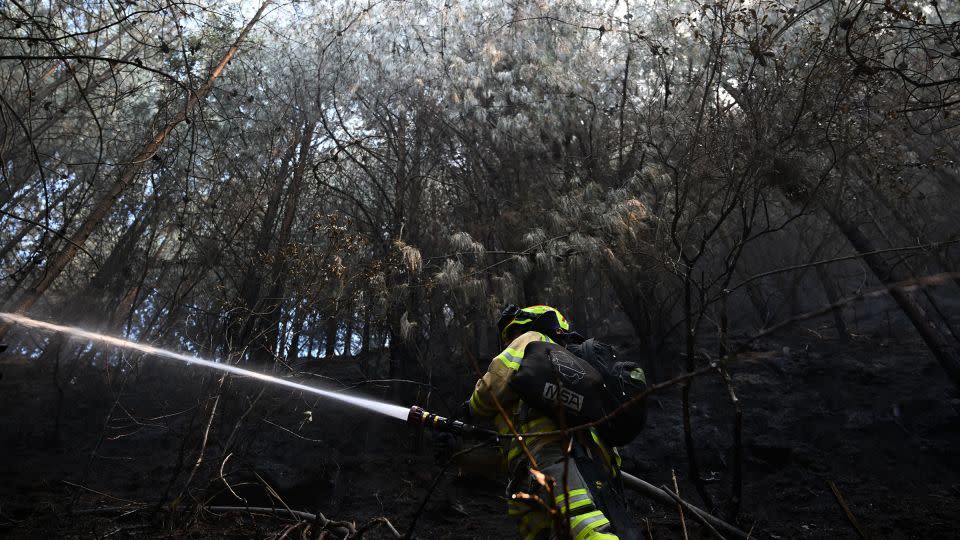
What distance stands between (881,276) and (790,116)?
267cm

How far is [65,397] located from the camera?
8.24 meters

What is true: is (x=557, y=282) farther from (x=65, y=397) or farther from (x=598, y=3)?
(x=65, y=397)

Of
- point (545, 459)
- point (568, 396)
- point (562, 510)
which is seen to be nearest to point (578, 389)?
point (568, 396)

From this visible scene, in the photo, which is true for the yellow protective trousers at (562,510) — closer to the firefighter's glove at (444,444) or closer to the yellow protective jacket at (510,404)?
the yellow protective jacket at (510,404)

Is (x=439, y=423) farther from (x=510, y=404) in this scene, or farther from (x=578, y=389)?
(x=578, y=389)

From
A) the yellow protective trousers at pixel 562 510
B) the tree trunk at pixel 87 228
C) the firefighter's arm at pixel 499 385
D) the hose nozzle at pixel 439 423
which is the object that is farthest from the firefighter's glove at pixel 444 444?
the tree trunk at pixel 87 228

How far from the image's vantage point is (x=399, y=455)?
7406mm

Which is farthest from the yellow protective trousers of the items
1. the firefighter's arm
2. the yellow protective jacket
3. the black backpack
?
the firefighter's arm

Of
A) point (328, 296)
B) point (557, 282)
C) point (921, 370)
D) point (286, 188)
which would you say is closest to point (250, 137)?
point (286, 188)

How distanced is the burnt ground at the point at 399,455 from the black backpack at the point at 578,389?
2309 mm

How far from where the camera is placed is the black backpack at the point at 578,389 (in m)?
2.96

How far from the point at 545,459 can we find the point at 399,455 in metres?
4.85

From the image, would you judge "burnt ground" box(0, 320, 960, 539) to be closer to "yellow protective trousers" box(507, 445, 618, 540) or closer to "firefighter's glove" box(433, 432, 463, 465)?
"firefighter's glove" box(433, 432, 463, 465)

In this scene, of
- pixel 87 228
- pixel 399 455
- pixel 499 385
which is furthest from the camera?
pixel 399 455
